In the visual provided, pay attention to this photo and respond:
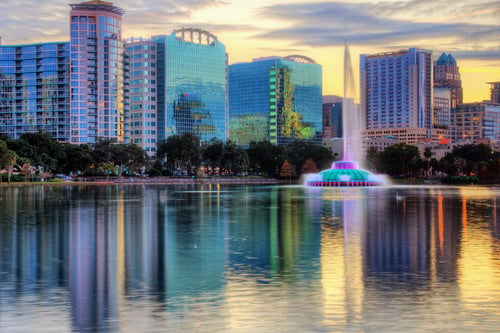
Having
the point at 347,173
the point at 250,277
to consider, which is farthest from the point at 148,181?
the point at 250,277

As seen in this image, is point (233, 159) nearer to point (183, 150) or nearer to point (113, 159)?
point (183, 150)

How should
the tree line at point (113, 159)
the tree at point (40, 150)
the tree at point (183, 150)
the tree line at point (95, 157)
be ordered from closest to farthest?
the tree line at point (95, 157) < the tree at point (40, 150) < the tree line at point (113, 159) < the tree at point (183, 150)

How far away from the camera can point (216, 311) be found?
16.3 metres

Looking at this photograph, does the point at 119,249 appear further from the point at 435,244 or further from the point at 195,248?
the point at 435,244

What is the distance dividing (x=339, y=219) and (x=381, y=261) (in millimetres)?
18577

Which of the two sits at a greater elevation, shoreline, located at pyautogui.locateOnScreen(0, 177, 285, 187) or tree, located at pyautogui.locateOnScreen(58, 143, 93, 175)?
tree, located at pyautogui.locateOnScreen(58, 143, 93, 175)

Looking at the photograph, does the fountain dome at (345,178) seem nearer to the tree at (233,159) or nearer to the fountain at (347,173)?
the fountain at (347,173)

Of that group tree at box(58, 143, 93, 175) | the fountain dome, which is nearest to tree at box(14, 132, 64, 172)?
tree at box(58, 143, 93, 175)

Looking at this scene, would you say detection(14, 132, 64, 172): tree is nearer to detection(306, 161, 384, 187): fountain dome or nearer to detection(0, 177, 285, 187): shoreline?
detection(0, 177, 285, 187): shoreline

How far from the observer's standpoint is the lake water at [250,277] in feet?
50.8

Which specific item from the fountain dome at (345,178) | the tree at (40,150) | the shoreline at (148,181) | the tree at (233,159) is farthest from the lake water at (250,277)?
the tree at (233,159)

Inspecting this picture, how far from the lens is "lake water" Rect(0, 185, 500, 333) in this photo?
1548 cm

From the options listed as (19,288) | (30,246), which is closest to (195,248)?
(30,246)

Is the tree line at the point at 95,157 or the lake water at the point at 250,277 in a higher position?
the tree line at the point at 95,157
